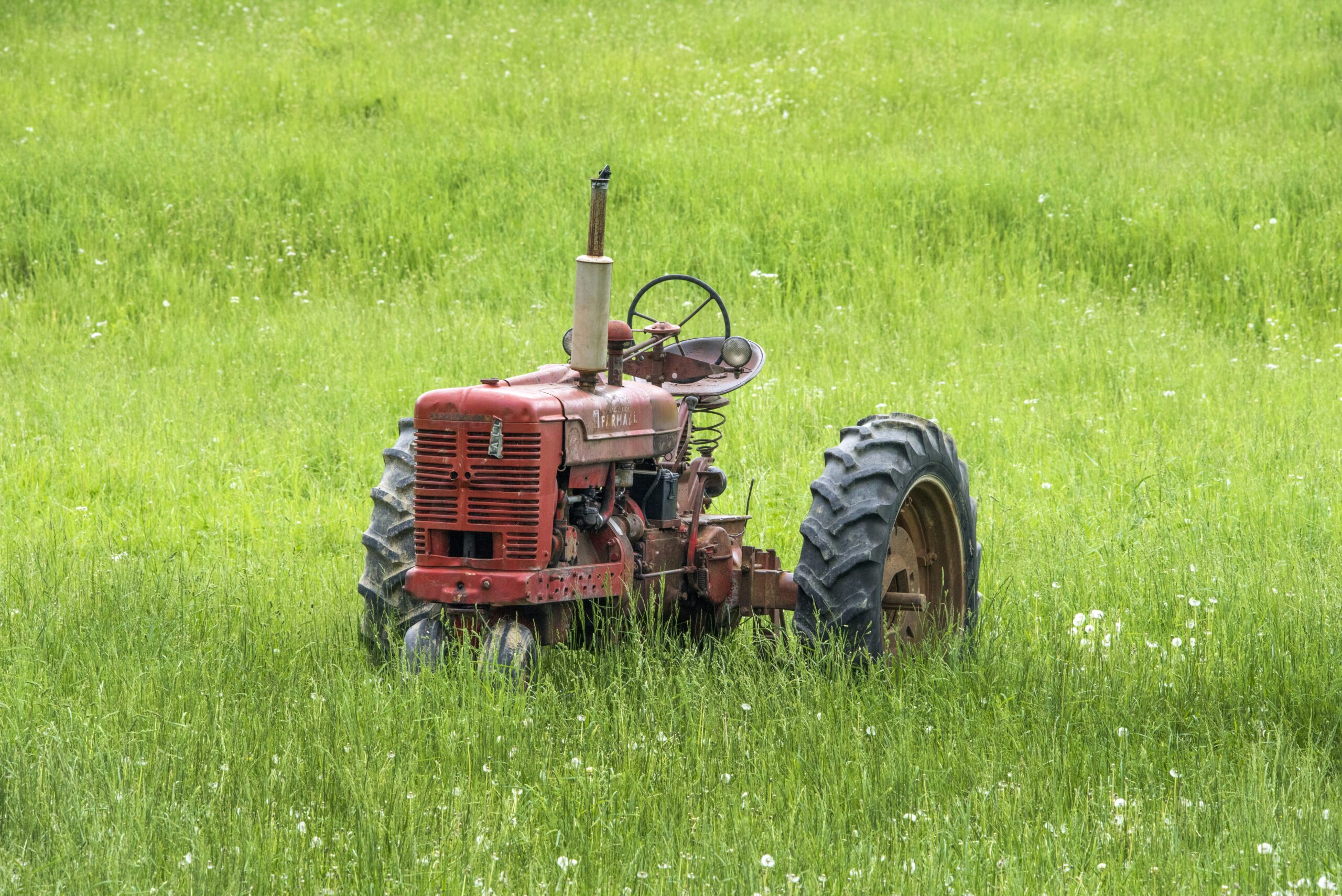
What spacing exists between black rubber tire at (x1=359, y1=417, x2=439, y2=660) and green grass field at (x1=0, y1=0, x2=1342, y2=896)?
0.17 metres

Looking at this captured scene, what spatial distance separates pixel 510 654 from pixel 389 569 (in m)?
0.85

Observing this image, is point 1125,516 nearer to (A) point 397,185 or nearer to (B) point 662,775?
(B) point 662,775

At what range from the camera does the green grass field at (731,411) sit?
402 centimetres

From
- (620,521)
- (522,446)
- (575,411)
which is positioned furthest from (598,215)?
(620,521)

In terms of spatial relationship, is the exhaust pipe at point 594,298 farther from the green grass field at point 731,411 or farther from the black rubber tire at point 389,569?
the green grass field at point 731,411

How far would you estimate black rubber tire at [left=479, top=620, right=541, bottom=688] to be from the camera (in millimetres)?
4691

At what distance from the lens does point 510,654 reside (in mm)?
4750

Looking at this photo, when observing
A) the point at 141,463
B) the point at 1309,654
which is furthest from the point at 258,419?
the point at 1309,654

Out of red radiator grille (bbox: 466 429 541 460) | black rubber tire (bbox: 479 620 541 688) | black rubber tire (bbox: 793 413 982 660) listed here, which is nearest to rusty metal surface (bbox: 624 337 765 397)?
black rubber tire (bbox: 793 413 982 660)

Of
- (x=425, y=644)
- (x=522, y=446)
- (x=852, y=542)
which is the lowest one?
(x=425, y=644)

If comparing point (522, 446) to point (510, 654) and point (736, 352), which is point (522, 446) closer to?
point (510, 654)

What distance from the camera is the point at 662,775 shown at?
434 centimetres

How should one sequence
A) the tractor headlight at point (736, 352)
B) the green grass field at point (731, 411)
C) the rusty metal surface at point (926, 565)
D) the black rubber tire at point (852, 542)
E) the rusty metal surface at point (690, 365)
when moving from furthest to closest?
the rusty metal surface at point (690, 365)
the tractor headlight at point (736, 352)
the rusty metal surface at point (926, 565)
the black rubber tire at point (852, 542)
the green grass field at point (731, 411)

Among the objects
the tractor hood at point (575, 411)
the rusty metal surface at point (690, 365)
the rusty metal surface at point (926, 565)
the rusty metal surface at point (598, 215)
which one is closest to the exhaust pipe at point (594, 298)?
the rusty metal surface at point (598, 215)
